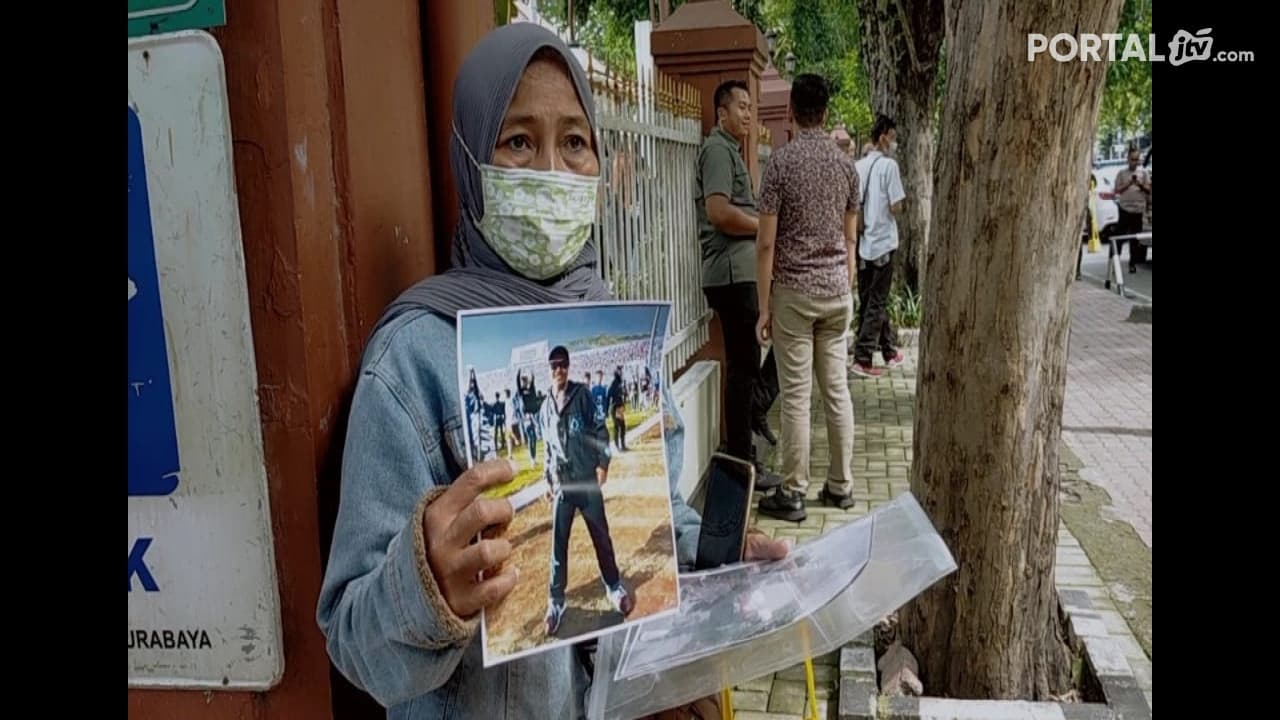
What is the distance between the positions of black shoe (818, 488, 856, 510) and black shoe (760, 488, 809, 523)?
0.31m

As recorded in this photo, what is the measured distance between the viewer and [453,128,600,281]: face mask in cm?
135

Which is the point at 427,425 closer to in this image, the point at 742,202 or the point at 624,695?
the point at 624,695

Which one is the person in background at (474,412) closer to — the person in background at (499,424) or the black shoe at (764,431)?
the person in background at (499,424)

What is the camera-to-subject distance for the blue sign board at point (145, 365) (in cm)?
127

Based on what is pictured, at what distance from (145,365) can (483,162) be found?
548mm

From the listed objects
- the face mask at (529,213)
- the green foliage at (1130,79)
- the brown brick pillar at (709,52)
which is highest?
the green foliage at (1130,79)

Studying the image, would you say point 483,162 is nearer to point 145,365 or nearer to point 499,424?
point 499,424

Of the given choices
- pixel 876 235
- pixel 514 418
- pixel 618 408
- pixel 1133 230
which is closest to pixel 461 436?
pixel 514 418

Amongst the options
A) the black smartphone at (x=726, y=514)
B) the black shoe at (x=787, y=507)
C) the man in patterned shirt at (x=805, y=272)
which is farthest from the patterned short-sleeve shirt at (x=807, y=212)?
the black smartphone at (x=726, y=514)

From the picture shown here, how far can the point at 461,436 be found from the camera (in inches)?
46.9

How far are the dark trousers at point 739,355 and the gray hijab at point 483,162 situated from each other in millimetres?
4174

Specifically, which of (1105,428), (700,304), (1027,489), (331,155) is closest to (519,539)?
(331,155)

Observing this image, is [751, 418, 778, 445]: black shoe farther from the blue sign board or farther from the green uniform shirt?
the blue sign board
